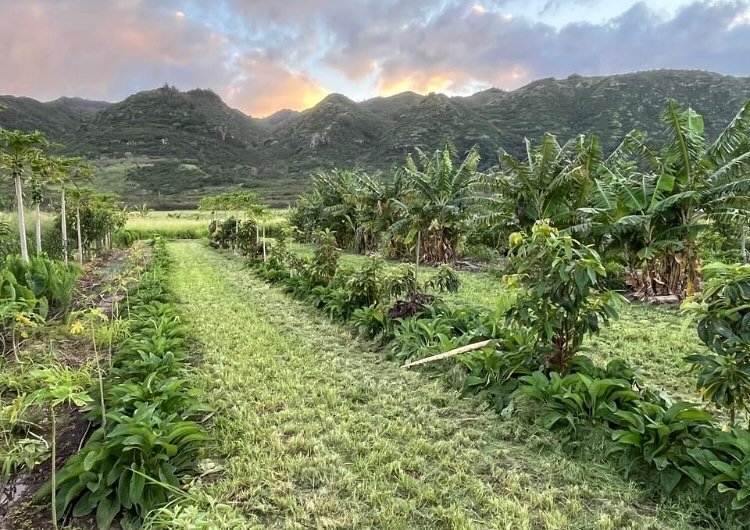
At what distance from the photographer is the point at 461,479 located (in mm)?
3164

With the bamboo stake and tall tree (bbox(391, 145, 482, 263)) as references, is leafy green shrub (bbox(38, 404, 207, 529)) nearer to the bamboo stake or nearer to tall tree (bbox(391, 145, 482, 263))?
the bamboo stake

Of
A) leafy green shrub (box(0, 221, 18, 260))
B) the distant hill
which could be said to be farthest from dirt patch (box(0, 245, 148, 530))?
the distant hill

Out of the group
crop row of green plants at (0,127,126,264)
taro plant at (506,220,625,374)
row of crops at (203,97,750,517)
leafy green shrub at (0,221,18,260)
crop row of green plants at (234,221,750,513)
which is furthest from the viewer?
leafy green shrub at (0,221,18,260)

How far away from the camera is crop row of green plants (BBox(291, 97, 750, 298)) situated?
341 inches

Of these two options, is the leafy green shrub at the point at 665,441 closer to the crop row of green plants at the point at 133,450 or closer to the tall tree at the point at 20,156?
the crop row of green plants at the point at 133,450

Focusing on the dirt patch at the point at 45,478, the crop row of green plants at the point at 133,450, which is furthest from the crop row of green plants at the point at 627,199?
the dirt patch at the point at 45,478

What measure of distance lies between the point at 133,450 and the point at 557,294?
3600 mm

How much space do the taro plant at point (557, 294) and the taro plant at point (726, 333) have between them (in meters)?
0.83

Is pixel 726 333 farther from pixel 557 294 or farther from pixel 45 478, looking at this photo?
pixel 45 478

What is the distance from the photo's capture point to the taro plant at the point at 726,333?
9.27 feet

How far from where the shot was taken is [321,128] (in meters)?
95.1

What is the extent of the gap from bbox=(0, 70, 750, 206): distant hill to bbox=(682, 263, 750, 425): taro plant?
5313cm

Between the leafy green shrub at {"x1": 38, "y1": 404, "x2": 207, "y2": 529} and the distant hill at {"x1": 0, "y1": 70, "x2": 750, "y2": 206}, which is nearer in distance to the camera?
the leafy green shrub at {"x1": 38, "y1": 404, "x2": 207, "y2": 529}

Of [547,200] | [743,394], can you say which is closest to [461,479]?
A: [743,394]
